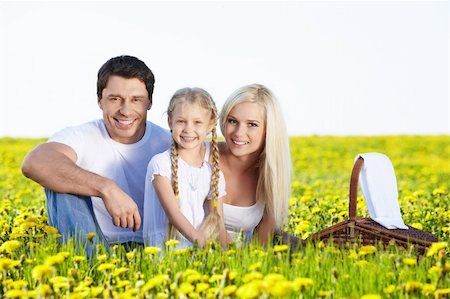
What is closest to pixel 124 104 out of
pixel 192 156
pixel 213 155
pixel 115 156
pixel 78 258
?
pixel 115 156

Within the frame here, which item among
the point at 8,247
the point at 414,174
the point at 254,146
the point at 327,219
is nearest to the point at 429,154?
the point at 414,174

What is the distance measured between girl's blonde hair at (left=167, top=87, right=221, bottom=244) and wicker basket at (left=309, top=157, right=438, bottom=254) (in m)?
0.68

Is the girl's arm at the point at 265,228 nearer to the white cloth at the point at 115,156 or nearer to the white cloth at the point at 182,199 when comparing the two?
the white cloth at the point at 182,199

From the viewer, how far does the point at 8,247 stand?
13.4 ft

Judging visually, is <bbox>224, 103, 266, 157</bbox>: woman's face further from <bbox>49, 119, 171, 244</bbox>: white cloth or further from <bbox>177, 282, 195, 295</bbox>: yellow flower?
<bbox>177, 282, 195, 295</bbox>: yellow flower

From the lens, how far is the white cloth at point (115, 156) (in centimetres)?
524

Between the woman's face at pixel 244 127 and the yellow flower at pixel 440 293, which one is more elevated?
the woman's face at pixel 244 127

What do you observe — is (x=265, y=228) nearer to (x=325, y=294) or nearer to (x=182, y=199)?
(x=182, y=199)

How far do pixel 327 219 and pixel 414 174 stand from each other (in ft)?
25.1

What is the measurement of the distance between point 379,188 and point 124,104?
6.15ft

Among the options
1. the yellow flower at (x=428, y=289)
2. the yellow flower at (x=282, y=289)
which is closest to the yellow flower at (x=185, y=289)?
Answer: the yellow flower at (x=282, y=289)

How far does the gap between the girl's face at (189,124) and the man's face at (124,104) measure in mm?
423

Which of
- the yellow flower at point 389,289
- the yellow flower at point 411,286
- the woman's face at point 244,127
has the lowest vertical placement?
the yellow flower at point 389,289

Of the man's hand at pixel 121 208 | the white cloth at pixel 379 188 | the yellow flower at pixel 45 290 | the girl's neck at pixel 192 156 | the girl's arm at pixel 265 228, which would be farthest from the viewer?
the girl's arm at pixel 265 228
